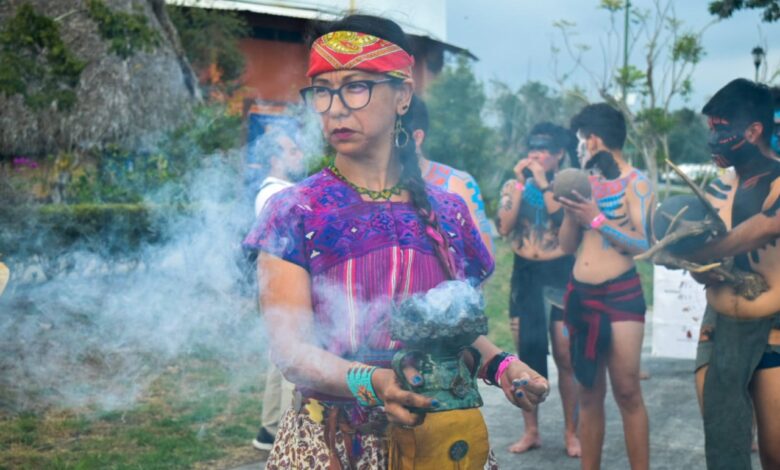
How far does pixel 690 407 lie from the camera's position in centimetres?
698

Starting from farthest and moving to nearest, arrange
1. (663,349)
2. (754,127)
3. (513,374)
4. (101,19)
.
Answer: (101,19) < (663,349) < (754,127) < (513,374)

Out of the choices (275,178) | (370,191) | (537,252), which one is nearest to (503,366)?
(370,191)

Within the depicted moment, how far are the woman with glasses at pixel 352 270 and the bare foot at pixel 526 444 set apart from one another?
142 inches

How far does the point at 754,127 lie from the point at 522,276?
8.55 feet

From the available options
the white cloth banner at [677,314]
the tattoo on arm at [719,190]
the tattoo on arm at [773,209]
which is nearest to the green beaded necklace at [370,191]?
the tattoo on arm at [773,209]

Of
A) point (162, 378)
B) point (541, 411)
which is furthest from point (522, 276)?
point (162, 378)

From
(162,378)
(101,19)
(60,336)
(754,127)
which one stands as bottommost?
(162,378)

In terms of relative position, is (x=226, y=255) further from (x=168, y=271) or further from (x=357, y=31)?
(x=357, y=31)

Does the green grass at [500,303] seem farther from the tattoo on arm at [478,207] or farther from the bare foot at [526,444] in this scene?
the tattoo on arm at [478,207]

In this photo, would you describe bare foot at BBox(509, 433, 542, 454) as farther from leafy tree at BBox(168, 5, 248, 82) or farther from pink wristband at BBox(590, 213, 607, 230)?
leafy tree at BBox(168, 5, 248, 82)

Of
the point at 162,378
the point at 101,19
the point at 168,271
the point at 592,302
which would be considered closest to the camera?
the point at 592,302

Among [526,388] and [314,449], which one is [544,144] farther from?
[314,449]

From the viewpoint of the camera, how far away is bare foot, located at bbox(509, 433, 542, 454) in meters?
5.84

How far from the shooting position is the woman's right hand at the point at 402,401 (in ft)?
6.14
